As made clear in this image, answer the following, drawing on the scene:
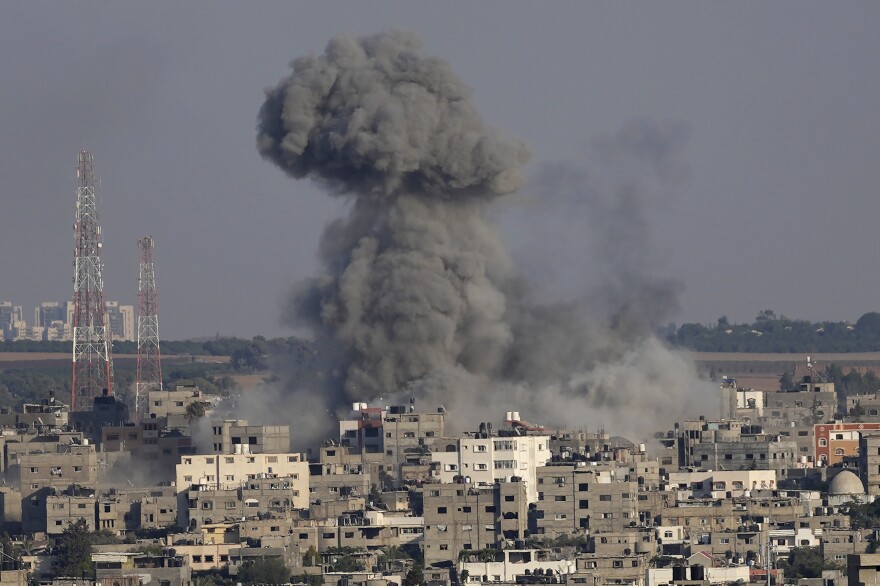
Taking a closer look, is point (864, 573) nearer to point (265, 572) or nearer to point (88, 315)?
point (265, 572)

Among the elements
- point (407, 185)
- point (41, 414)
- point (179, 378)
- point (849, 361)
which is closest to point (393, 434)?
point (407, 185)

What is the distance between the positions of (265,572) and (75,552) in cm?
663

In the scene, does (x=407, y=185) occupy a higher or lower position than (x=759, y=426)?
higher

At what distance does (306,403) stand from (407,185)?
7.51 m

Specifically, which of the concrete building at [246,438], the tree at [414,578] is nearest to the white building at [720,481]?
the concrete building at [246,438]

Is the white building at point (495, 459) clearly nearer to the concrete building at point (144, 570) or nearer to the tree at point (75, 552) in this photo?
the tree at point (75, 552)

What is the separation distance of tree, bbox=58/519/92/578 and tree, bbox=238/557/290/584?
3168 mm

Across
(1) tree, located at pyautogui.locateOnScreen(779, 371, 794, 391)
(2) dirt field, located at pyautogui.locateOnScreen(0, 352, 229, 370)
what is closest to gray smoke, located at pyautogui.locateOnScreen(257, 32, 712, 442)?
(1) tree, located at pyautogui.locateOnScreen(779, 371, 794, 391)

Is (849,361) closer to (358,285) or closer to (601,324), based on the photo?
(601,324)

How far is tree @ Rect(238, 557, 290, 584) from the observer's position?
64875 millimetres

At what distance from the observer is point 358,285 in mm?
94938

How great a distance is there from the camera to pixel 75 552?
2771 inches

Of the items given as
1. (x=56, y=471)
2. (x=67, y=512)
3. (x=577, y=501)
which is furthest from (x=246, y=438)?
(x=577, y=501)

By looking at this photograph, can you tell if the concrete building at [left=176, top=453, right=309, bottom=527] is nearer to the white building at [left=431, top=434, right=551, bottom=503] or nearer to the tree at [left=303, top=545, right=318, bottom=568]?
the white building at [left=431, top=434, right=551, bottom=503]
